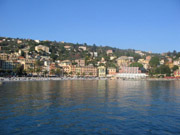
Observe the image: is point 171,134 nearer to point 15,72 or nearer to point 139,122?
point 139,122

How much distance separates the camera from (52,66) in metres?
124

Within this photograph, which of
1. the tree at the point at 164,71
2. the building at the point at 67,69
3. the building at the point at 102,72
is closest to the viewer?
the building at the point at 67,69

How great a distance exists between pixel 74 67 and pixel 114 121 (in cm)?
11430

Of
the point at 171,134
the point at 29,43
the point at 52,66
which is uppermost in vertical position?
the point at 29,43

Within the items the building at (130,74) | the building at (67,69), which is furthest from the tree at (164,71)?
the building at (67,69)

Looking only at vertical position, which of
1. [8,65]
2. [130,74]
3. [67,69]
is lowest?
[130,74]

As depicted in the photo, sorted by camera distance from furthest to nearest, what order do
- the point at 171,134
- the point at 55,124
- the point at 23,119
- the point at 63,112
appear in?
the point at 63,112 → the point at 23,119 → the point at 55,124 → the point at 171,134

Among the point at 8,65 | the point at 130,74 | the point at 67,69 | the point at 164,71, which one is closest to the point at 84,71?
the point at 67,69

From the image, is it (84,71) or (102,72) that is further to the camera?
(102,72)

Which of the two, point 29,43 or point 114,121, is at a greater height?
point 29,43

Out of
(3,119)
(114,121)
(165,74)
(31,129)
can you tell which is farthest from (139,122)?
(165,74)

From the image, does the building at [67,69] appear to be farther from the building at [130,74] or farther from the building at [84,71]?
the building at [130,74]

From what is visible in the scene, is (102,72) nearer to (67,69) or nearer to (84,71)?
(84,71)

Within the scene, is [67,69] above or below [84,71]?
above
